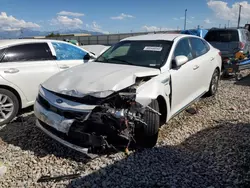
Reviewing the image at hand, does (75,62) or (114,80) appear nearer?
(114,80)

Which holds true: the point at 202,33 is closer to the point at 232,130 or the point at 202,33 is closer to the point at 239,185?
the point at 232,130

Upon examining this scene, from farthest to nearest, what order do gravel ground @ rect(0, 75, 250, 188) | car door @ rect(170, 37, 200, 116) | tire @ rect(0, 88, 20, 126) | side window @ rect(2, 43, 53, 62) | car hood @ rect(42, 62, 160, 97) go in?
side window @ rect(2, 43, 53, 62) → tire @ rect(0, 88, 20, 126) → car door @ rect(170, 37, 200, 116) → car hood @ rect(42, 62, 160, 97) → gravel ground @ rect(0, 75, 250, 188)

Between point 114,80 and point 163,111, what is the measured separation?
100 centimetres

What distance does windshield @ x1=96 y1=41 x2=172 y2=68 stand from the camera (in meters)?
3.80

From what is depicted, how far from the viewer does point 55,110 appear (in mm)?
3035

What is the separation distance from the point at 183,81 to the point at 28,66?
306cm

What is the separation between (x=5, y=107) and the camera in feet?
14.0

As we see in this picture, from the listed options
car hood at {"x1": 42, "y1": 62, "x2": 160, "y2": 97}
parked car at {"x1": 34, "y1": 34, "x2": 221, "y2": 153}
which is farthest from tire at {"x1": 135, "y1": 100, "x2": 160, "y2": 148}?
car hood at {"x1": 42, "y1": 62, "x2": 160, "y2": 97}

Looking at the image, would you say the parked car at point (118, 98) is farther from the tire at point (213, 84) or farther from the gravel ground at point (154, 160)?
the tire at point (213, 84)

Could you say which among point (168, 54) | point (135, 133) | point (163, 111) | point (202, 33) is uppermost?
point (202, 33)

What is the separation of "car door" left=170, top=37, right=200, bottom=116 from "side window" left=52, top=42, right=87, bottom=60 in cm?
253

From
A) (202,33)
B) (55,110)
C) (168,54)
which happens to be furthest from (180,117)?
(202,33)

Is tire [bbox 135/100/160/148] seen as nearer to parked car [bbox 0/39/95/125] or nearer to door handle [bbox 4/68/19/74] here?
parked car [bbox 0/39/95/125]

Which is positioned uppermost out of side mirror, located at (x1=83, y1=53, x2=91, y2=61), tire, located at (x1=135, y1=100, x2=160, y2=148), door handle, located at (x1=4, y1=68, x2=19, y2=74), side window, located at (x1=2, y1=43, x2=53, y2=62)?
side window, located at (x1=2, y1=43, x2=53, y2=62)
